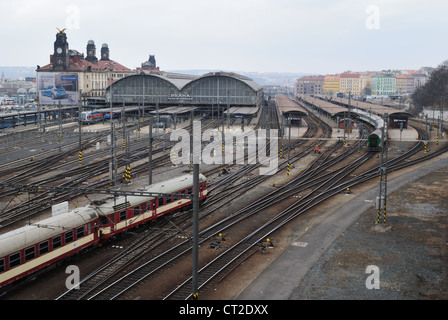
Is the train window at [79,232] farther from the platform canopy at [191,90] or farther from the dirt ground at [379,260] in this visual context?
the platform canopy at [191,90]

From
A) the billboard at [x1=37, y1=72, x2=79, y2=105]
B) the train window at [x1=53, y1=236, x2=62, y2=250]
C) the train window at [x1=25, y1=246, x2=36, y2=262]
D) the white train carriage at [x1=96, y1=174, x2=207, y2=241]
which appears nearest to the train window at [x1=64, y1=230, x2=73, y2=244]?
the train window at [x1=53, y1=236, x2=62, y2=250]

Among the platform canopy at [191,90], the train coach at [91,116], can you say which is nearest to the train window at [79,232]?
the train coach at [91,116]

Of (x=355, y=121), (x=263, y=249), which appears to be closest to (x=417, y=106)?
(x=355, y=121)

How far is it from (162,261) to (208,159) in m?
26.6

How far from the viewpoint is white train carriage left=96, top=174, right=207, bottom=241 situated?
21.9 m

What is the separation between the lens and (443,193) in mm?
34000

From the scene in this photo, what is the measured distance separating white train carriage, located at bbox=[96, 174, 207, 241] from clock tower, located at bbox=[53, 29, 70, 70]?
91.2 metres

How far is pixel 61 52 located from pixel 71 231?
97.7 m

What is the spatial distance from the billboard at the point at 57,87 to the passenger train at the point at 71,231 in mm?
87696

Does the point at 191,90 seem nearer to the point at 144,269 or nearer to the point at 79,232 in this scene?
the point at 79,232

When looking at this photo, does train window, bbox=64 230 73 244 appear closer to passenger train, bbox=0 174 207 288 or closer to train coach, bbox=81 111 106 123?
passenger train, bbox=0 174 207 288

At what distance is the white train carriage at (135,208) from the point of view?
21891mm

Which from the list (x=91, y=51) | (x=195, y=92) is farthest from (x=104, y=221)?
(x=91, y=51)
